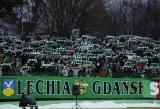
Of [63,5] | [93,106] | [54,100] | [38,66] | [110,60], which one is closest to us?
[93,106]

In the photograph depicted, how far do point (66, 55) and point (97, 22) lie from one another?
77.4ft

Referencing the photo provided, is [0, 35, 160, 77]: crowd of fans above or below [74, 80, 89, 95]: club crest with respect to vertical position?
above

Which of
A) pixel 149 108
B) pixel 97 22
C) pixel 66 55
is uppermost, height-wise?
pixel 97 22

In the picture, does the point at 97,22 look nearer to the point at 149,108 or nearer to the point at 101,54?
the point at 101,54

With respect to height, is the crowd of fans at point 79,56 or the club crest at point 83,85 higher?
the crowd of fans at point 79,56

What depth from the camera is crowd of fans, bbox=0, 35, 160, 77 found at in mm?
35453

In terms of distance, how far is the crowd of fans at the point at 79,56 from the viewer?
3545cm

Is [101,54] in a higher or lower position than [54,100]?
higher

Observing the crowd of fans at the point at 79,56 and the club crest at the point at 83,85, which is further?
the crowd of fans at the point at 79,56

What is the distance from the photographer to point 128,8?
73.1 meters

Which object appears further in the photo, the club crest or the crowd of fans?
the crowd of fans

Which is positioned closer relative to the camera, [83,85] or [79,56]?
[83,85]

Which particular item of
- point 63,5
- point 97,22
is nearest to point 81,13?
point 63,5

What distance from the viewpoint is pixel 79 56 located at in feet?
141
